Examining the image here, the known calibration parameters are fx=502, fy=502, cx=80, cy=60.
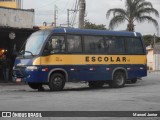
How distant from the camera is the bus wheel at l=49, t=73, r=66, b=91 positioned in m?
23.2

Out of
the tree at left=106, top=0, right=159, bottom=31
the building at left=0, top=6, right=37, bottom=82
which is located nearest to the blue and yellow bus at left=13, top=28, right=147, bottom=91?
the building at left=0, top=6, right=37, bottom=82

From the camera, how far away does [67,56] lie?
23.7m

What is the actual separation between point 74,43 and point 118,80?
11.5ft

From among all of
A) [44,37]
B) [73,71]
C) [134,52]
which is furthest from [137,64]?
[44,37]

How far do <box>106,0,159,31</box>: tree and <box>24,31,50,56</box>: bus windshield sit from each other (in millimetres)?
28562

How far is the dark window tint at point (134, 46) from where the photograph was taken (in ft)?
86.7

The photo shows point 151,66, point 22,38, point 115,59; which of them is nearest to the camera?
point 115,59

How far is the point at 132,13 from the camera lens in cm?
5303

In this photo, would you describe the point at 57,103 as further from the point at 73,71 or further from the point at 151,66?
the point at 151,66

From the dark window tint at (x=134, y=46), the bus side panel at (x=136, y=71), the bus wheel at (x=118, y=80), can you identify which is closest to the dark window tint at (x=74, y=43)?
the bus wheel at (x=118, y=80)

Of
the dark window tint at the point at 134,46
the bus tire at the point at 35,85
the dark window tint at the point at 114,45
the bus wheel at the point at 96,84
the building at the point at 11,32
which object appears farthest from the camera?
the building at the point at 11,32

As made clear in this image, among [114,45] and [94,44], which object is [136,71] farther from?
[94,44]

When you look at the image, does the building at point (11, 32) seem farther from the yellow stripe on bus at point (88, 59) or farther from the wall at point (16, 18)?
the yellow stripe on bus at point (88, 59)

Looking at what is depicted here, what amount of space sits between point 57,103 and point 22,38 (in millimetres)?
16148
